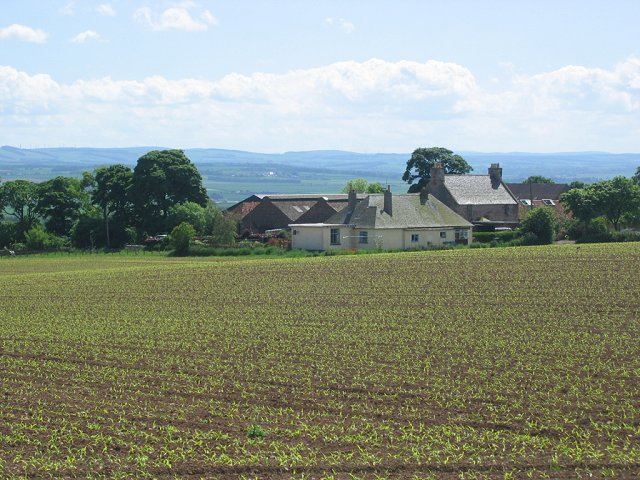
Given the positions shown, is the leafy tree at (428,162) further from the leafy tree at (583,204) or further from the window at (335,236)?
the window at (335,236)

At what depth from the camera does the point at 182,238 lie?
6875 cm

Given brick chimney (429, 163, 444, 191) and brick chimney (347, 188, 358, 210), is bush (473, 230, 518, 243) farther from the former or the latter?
brick chimney (429, 163, 444, 191)

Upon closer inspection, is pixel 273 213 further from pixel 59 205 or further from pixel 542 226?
pixel 542 226

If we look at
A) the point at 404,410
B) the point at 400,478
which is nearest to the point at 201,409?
the point at 404,410

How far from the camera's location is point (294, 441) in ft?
55.1

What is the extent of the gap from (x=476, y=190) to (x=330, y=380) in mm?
67608

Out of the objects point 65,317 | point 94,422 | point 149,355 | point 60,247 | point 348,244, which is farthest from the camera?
point 60,247

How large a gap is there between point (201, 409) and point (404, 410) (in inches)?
156

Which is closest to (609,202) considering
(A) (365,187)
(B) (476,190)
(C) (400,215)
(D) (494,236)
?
(D) (494,236)

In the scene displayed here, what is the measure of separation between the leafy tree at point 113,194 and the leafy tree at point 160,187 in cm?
154

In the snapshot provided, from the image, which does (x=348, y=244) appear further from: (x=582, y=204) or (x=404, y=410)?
(x=404, y=410)

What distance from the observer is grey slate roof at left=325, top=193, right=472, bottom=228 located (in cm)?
6719

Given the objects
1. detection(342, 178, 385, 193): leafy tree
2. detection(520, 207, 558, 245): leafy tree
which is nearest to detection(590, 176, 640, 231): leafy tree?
detection(520, 207, 558, 245): leafy tree

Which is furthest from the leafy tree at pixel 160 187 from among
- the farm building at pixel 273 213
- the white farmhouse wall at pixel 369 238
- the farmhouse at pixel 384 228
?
the farmhouse at pixel 384 228
